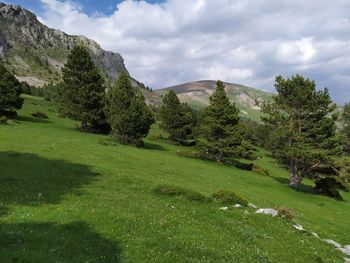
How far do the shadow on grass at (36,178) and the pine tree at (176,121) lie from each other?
53660mm

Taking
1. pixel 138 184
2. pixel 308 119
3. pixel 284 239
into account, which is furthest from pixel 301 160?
pixel 284 239

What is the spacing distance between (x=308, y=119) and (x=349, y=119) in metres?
75.1

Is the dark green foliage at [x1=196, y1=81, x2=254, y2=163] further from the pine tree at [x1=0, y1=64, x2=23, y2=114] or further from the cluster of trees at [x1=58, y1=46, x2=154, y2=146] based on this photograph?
the pine tree at [x1=0, y1=64, x2=23, y2=114]

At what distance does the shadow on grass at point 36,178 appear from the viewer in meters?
21.6

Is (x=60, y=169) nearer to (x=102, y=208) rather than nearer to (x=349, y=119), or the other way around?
(x=102, y=208)

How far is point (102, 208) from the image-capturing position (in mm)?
20656

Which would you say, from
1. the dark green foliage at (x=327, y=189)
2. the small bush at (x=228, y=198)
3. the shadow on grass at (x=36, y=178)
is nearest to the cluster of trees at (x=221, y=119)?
the dark green foliage at (x=327, y=189)

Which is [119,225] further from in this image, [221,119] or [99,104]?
[99,104]

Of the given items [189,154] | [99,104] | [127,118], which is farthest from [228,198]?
[99,104]

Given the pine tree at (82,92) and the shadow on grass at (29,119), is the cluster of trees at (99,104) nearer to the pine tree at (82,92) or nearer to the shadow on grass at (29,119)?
the pine tree at (82,92)

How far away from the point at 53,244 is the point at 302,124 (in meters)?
52.5

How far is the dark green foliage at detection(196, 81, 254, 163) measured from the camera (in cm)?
7225

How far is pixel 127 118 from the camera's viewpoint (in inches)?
2749

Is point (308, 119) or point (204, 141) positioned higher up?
point (308, 119)
